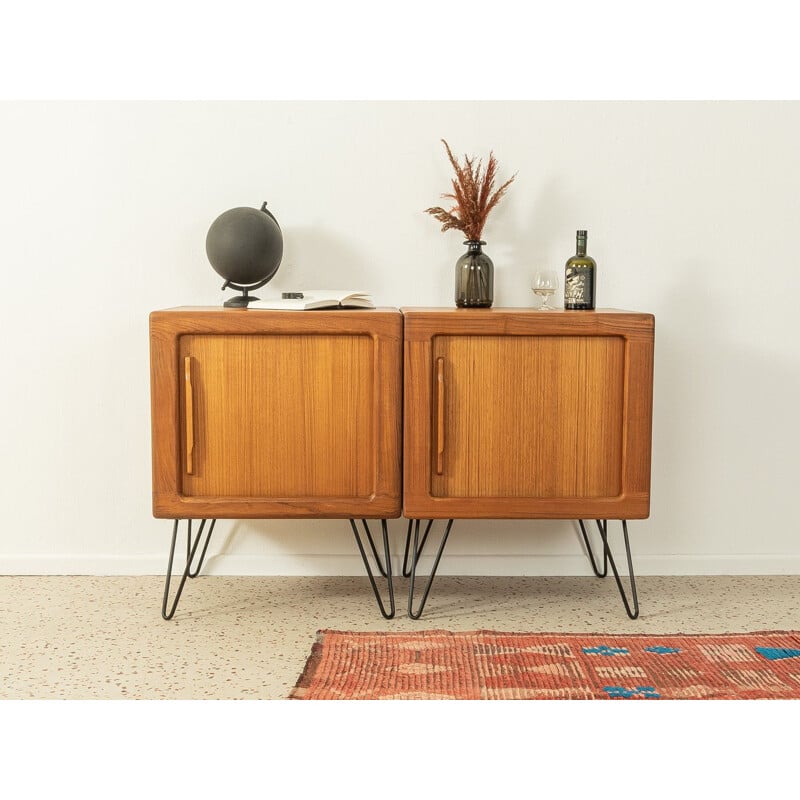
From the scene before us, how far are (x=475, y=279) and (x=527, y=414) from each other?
529 mm

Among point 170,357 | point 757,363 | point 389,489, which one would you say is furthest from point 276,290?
point 757,363

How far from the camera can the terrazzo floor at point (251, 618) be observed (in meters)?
2.62

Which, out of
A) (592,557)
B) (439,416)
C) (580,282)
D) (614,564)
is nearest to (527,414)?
(439,416)

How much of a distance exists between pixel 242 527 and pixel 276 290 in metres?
0.80

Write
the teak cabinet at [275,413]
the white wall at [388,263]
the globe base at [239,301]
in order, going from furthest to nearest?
the white wall at [388,263] < the globe base at [239,301] < the teak cabinet at [275,413]

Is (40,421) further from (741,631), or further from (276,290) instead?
(741,631)

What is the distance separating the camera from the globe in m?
3.21

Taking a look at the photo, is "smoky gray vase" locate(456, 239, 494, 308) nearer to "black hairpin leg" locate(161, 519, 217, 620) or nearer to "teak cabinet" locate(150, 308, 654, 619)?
"teak cabinet" locate(150, 308, 654, 619)

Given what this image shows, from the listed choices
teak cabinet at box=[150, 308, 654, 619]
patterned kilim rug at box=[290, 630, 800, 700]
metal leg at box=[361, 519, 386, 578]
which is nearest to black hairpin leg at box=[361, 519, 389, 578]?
metal leg at box=[361, 519, 386, 578]

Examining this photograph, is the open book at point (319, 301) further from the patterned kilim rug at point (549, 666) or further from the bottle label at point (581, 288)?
the patterned kilim rug at point (549, 666)

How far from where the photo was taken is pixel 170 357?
2959 mm

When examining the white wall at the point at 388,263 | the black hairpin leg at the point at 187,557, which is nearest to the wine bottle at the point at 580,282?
the white wall at the point at 388,263

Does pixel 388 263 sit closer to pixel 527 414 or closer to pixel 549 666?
pixel 527 414

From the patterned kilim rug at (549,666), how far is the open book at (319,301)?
91 centimetres
